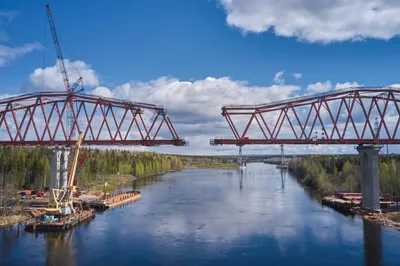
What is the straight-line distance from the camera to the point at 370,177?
6525 centimetres

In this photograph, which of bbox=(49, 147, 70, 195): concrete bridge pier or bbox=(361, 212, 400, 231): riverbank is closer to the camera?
bbox=(361, 212, 400, 231): riverbank

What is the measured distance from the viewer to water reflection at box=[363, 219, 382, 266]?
130ft

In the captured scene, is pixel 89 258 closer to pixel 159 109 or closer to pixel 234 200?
pixel 159 109

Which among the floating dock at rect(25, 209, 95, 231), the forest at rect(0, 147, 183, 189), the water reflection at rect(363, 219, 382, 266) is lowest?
the water reflection at rect(363, 219, 382, 266)

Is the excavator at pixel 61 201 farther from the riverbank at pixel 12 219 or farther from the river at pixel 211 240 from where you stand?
the river at pixel 211 240

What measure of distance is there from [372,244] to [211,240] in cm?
1851

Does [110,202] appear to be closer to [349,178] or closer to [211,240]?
[211,240]

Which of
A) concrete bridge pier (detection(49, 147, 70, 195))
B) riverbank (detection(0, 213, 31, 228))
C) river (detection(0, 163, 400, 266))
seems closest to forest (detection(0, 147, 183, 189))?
concrete bridge pier (detection(49, 147, 70, 195))

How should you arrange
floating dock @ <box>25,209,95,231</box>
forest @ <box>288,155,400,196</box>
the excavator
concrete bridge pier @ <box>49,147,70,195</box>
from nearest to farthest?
floating dock @ <box>25,209,95,231</box>, the excavator, concrete bridge pier @ <box>49,147,70,195</box>, forest @ <box>288,155,400,196</box>

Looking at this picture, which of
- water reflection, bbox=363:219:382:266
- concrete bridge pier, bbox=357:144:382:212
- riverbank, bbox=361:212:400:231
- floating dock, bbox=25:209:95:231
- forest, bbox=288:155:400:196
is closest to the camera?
water reflection, bbox=363:219:382:266

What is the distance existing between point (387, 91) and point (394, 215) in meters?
19.7

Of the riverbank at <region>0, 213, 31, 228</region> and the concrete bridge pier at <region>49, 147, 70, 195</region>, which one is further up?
the concrete bridge pier at <region>49, 147, 70, 195</region>

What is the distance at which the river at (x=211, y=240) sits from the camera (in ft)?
129

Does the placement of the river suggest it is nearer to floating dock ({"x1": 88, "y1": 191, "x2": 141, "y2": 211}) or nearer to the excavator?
floating dock ({"x1": 88, "y1": 191, "x2": 141, "y2": 211})
